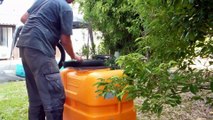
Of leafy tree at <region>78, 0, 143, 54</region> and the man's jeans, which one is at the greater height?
leafy tree at <region>78, 0, 143, 54</region>

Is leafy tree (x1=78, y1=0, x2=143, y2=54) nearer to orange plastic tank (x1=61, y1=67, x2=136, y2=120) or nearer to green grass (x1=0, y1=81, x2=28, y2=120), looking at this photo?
green grass (x1=0, y1=81, x2=28, y2=120)

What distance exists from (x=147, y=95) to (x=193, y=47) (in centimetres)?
43

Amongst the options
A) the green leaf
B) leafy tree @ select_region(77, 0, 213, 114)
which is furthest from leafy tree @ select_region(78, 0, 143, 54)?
the green leaf

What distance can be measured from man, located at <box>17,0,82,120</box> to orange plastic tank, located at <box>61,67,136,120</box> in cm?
13

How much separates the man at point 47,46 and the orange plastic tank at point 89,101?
0.44 ft

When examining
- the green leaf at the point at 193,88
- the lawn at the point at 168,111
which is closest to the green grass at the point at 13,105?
the lawn at the point at 168,111

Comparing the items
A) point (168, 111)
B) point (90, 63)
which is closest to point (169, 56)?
point (90, 63)

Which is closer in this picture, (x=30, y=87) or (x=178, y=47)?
(x=178, y=47)

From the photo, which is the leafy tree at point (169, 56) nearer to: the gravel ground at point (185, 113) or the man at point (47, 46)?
the man at point (47, 46)

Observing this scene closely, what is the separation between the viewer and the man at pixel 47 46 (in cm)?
225

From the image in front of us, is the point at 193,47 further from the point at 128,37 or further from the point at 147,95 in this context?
the point at 128,37

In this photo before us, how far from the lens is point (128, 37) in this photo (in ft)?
15.9

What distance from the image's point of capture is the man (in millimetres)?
2246

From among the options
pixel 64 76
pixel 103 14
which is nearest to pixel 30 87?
pixel 64 76
